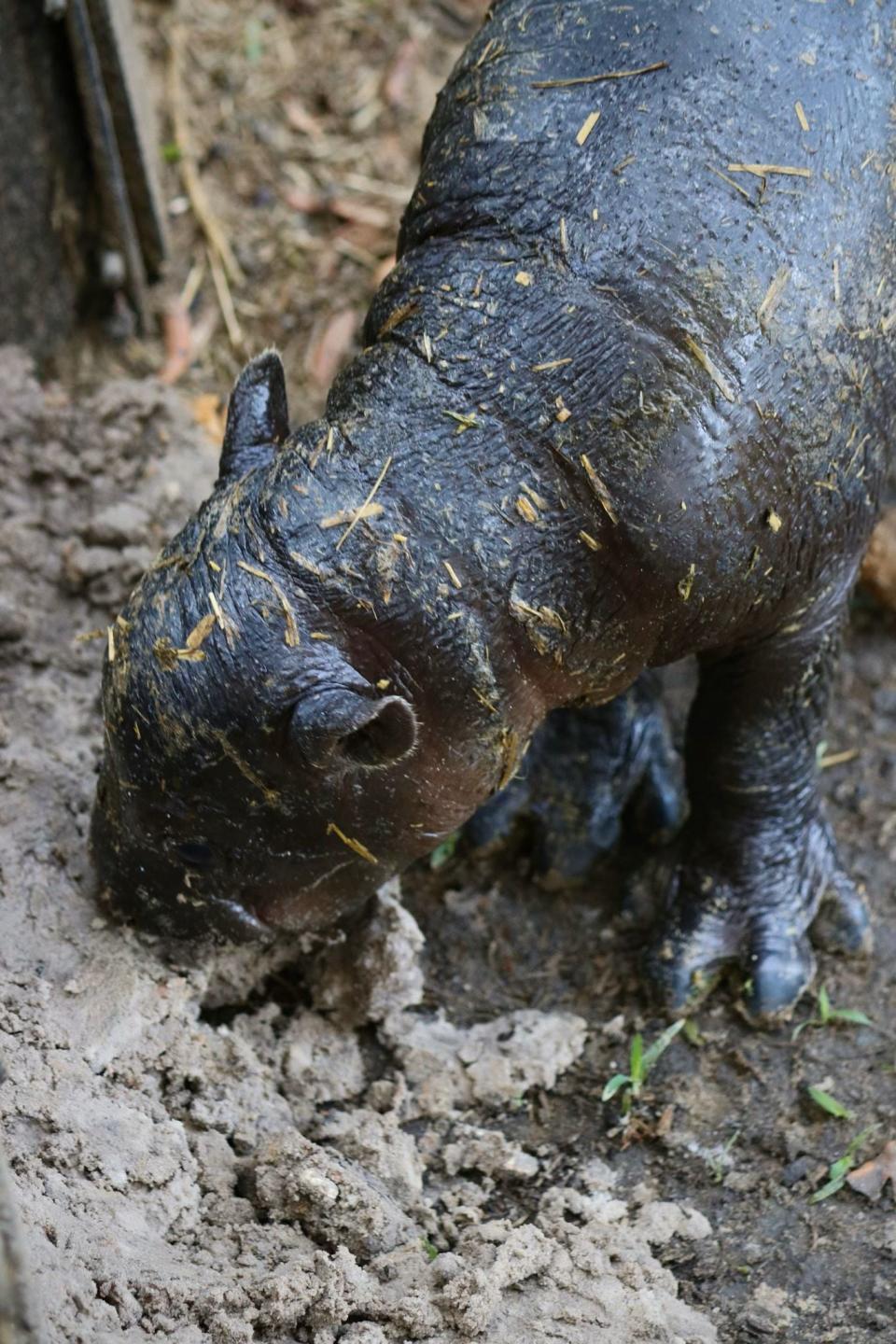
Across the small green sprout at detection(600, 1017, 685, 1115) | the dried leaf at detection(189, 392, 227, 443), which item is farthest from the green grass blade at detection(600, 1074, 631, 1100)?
the dried leaf at detection(189, 392, 227, 443)

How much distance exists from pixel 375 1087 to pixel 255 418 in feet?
6.25

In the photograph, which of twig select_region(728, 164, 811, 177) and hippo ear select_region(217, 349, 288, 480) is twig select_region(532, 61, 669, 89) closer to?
twig select_region(728, 164, 811, 177)

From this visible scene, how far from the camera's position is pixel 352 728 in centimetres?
318

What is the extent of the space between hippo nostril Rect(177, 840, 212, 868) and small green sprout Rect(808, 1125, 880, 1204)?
1885 mm

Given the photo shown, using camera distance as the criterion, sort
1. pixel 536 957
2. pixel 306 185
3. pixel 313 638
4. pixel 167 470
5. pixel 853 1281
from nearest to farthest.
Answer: pixel 313 638 < pixel 853 1281 < pixel 536 957 < pixel 167 470 < pixel 306 185

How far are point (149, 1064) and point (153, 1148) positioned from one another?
29cm

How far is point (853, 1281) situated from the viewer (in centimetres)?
357

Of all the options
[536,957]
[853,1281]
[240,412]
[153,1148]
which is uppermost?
[240,412]

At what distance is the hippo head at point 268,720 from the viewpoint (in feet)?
10.8

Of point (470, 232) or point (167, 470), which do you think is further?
point (167, 470)

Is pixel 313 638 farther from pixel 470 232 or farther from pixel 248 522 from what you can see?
pixel 470 232

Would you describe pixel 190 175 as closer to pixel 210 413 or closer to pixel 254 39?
pixel 254 39

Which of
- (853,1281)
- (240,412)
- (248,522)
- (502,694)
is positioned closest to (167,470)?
(240,412)

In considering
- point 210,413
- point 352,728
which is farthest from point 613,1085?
point 210,413
